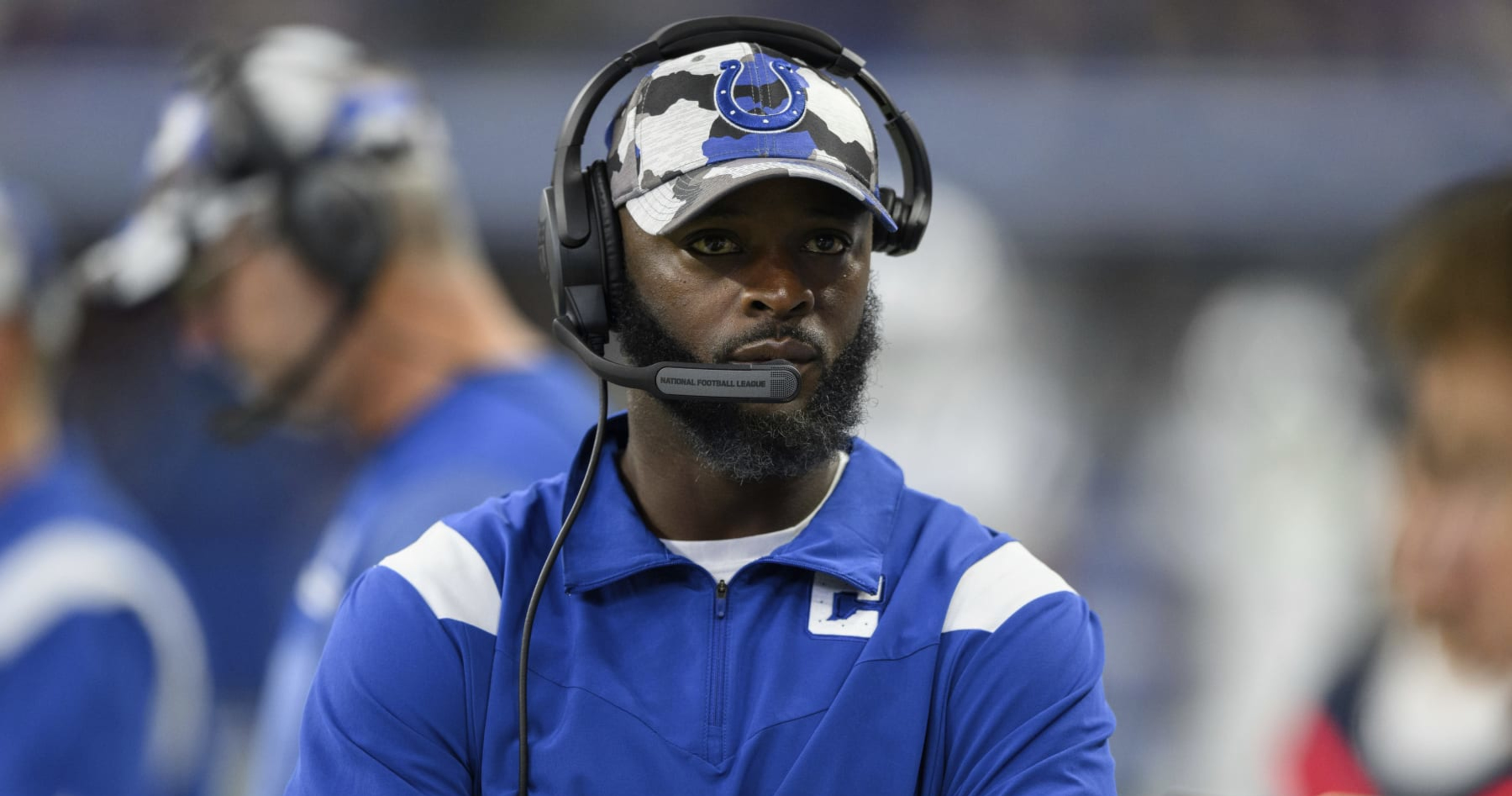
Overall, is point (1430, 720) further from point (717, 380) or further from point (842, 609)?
point (717, 380)

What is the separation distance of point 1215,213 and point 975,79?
1369 millimetres

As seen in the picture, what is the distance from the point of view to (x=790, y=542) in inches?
48.9

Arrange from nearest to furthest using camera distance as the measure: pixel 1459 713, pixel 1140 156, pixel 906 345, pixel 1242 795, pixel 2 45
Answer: pixel 1459 713
pixel 1242 795
pixel 906 345
pixel 1140 156
pixel 2 45

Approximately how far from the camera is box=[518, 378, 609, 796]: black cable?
115 cm

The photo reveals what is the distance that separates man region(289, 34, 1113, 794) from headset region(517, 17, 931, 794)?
20 mm

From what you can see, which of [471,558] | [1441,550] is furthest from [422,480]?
[1441,550]

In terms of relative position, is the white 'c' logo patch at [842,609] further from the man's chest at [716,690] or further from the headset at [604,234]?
the headset at [604,234]

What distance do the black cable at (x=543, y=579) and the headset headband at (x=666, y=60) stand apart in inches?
5.8

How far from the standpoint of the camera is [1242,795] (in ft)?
15.7

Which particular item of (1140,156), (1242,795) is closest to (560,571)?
(1242,795)

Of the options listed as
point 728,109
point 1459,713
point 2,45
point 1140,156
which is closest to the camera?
point 728,109

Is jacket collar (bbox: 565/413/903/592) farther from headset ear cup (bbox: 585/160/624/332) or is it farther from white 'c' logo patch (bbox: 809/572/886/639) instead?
headset ear cup (bbox: 585/160/624/332)

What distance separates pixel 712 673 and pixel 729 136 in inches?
16.1

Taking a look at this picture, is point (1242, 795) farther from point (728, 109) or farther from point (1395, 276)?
point (728, 109)
